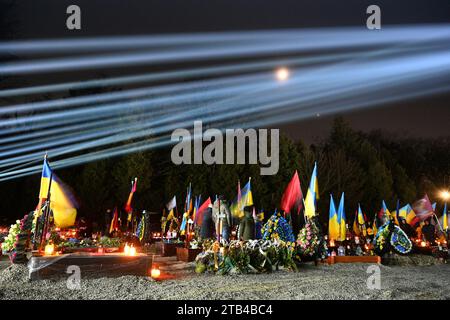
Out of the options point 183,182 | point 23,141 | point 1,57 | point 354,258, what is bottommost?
point 354,258

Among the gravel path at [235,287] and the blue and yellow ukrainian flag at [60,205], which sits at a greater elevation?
the blue and yellow ukrainian flag at [60,205]

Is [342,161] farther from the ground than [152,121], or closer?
closer

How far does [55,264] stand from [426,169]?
52.8 m

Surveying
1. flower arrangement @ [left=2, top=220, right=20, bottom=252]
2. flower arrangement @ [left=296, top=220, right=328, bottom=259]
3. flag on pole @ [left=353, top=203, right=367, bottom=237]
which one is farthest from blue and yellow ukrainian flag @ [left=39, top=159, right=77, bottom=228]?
flag on pole @ [left=353, top=203, right=367, bottom=237]

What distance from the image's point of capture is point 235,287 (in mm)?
10164

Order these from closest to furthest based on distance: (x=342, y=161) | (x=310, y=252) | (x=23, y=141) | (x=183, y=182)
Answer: (x=310, y=252)
(x=23, y=141)
(x=183, y=182)
(x=342, y=161)

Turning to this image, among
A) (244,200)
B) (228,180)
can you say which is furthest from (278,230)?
(228,180)

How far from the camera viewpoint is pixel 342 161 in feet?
122

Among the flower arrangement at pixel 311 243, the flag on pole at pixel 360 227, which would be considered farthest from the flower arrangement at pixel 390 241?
the flag on pole at pixel 360 227

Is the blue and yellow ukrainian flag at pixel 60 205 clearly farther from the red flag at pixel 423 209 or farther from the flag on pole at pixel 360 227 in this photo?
the flag on pole at pixel 360 227

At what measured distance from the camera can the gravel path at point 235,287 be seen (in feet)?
29.6

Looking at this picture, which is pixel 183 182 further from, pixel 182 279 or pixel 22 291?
pixel 22 291
